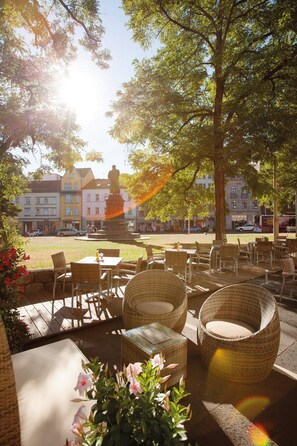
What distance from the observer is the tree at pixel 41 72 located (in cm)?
747

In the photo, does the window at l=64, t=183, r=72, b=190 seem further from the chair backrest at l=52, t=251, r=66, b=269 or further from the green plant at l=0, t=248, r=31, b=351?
the green plant at l=0, t=248, r=31, b=351

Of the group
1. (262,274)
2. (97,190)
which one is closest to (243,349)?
(262,274)

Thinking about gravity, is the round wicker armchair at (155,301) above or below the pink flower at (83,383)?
below

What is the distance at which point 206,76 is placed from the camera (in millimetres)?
12000

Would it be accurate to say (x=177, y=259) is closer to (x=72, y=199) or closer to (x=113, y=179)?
(x=113, y=179)

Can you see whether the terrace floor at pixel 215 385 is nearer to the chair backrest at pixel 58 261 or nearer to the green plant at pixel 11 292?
the green plant at pixel 11 292

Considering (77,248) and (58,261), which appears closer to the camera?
(58,261)

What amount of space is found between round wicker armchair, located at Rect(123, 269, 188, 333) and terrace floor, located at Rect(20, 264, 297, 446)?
54 centimetres

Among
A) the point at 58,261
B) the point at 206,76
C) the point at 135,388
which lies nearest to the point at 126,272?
the point at 58,261

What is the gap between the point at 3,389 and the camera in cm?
131

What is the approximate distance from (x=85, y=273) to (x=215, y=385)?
9.64 ft

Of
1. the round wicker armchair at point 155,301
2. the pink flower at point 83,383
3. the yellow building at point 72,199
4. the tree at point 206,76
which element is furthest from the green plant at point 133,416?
the yellow building at point 72,199

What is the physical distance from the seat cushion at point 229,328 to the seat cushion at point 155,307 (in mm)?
665

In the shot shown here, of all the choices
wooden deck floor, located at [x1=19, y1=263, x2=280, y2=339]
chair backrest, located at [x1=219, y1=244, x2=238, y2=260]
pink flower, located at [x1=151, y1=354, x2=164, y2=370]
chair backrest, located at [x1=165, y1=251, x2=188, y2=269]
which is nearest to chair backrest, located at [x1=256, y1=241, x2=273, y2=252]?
chair backrest, located at [x1=219, y1=244, x2=238, y2=260]
